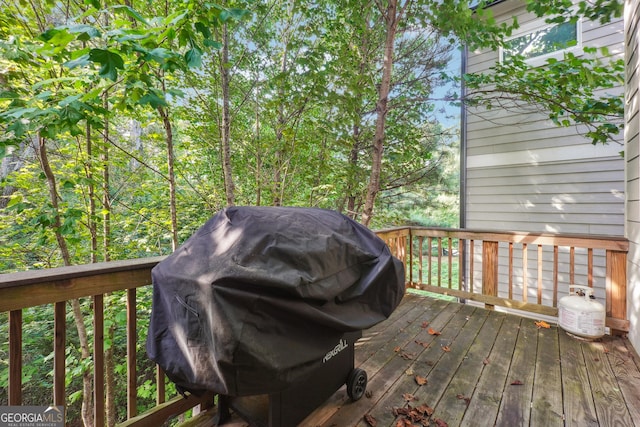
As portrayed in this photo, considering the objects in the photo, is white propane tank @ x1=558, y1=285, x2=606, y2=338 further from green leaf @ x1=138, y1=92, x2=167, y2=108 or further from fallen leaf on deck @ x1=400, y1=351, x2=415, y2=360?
green leaf @ x1=138, y1=92, x2=167, y2=108

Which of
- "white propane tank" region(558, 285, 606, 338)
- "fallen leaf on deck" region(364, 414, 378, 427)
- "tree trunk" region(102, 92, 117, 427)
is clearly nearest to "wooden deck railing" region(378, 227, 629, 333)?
"white propane tank" region(558, 285, 606, 338)

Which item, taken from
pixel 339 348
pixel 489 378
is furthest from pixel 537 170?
pixel 339 348

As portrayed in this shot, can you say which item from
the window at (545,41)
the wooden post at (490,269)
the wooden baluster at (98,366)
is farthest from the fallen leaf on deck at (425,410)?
the window at (545,41)

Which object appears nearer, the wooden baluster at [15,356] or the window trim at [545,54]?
the wooden baluster at [15,356]

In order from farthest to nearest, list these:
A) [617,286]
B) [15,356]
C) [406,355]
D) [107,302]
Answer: [107,302] → [617,286] → [406,355] → [15,356]

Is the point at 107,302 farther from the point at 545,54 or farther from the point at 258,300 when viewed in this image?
the point at 545,54

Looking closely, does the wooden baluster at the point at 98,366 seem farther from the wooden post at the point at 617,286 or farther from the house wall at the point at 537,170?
the house wall at the point at 537,170

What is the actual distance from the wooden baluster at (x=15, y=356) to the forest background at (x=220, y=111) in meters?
1.11

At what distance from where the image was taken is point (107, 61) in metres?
1.33

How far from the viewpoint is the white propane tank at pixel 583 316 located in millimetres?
2484

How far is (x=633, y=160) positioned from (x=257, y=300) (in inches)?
136

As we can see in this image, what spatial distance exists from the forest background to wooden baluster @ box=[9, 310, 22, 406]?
1.11 meters

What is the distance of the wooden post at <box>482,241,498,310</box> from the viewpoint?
338 cm

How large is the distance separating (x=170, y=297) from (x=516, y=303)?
11.8 ft
